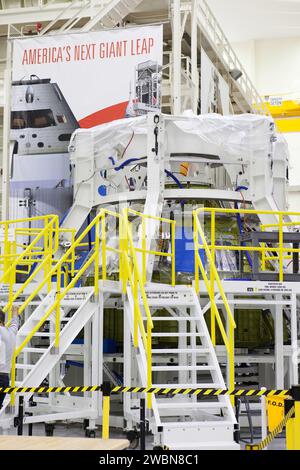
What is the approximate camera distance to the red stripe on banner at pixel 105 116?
18578mm

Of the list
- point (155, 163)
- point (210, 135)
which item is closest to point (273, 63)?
point (210, 135)

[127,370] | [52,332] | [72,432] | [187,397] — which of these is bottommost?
[72,432]

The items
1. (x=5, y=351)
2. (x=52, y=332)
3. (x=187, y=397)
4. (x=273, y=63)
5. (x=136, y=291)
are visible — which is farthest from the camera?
(x=273, y=63)

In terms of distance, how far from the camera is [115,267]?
44.2ft

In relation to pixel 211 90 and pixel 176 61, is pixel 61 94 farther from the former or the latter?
pixel 211 90

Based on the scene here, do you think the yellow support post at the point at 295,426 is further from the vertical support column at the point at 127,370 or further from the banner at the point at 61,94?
the banner at the point at 61,94

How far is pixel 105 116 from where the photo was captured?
738 inches

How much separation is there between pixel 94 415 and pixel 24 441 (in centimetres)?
489

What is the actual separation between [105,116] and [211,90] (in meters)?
3.35

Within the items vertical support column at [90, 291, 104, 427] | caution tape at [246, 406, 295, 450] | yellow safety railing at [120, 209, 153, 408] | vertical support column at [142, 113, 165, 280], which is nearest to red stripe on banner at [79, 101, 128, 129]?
vertical support column at [142, 113, 165, 280]

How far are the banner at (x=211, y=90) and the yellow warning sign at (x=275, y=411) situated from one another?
11.4 m

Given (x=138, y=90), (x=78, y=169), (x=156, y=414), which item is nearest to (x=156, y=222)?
(x=78, y=169)

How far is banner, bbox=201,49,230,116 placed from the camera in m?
19.7

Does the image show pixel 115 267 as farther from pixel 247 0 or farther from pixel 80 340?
pixel 247 0
